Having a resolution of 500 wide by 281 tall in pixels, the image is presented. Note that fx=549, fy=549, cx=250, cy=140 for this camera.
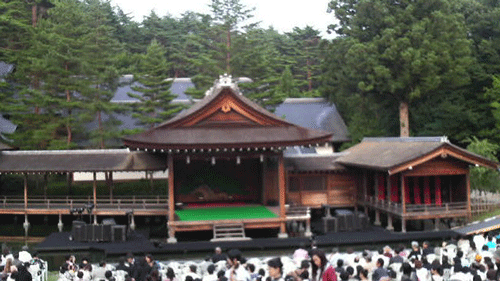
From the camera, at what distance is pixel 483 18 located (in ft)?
114

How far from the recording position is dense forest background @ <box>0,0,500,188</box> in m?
29.7

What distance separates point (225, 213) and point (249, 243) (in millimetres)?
3036

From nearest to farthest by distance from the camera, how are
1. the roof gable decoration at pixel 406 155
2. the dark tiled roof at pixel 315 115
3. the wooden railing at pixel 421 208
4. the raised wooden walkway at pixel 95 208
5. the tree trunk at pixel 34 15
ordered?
the roof gable decoration at pixel 406 155, the wooden railing at pixel 421 208, the raised wooden walkway at pixel 95 208, the dark tiled roof at pixel 315 115, the tree trunk at pixel 34 15

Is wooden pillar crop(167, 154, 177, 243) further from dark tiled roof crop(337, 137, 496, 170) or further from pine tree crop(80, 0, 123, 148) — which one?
pine tree crop(80, 0, 123, 148)

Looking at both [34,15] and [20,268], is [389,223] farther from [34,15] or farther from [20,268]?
[34,15]

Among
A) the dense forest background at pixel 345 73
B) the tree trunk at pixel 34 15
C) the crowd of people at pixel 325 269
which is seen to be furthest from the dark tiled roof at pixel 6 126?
the crowd of people at pixel 325 269

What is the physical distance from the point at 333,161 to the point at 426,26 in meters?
12.2

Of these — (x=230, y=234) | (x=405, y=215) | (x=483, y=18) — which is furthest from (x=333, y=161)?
(x=483, y=18)

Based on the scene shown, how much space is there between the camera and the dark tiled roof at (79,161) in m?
24.1

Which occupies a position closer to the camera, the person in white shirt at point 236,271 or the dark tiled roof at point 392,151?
the person in white shirt at point 236,271

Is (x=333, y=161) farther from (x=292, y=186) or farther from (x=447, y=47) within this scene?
(x=447, y=47)

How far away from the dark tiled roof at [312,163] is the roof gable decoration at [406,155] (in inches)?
17.6

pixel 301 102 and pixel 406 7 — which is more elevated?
pixel 406 7

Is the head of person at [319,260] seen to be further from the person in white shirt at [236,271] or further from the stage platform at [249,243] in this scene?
the stage platform at [249,243]
